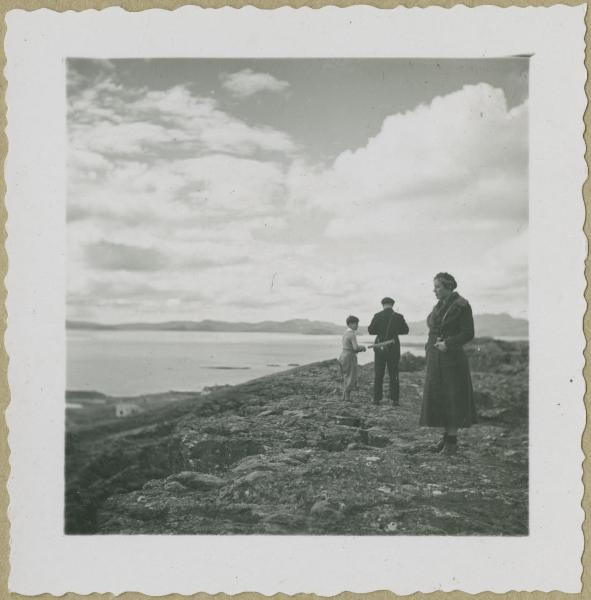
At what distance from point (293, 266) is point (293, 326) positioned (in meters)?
0.45

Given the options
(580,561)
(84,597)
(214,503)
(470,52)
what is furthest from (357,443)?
(470,52)

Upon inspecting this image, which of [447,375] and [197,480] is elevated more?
[447,375]

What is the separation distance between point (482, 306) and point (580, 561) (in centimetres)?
199

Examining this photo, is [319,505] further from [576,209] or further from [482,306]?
[576,209]

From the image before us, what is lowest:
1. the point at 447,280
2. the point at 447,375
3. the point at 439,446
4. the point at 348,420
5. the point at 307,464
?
the point at 307,464

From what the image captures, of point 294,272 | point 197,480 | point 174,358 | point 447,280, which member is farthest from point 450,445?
point 174,358

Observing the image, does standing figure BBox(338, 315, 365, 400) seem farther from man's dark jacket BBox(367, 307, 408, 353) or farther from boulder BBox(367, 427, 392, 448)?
boulder BBox(367, 427, 392, 448)

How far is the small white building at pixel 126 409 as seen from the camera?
13.6 ft

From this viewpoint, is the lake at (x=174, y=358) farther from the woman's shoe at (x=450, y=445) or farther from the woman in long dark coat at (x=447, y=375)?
the woman's shoe at (x=450, y=445)

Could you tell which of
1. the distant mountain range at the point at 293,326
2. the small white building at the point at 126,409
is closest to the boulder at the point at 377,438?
the distant mountain range at the point at 293,326

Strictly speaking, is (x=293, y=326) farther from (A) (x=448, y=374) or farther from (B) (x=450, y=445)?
(B) (x=450, y=445)

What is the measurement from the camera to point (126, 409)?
4156 mm

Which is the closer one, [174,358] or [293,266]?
[174,358]

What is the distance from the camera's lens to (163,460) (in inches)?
163
